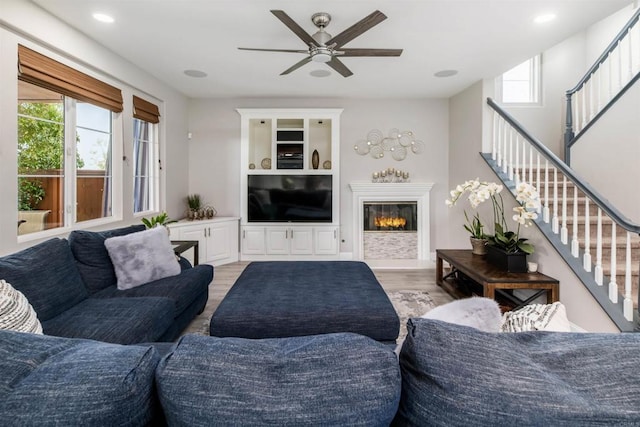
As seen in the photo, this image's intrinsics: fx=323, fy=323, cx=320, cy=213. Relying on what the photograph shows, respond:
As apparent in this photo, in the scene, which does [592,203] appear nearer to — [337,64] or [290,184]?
[337,64]

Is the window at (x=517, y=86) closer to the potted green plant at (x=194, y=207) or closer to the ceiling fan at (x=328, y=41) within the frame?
the ceiling fan at (x=328, y=41)

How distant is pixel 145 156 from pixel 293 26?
3.08 m

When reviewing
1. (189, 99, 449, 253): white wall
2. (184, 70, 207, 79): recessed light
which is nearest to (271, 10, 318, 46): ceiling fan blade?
(184, 70, 207, 79): recessed light

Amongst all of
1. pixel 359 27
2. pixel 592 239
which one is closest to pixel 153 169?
pixel 359 27

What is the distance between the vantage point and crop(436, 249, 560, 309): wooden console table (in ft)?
9.69

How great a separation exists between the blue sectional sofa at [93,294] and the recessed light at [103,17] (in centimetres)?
189

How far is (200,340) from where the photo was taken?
0.79 metres

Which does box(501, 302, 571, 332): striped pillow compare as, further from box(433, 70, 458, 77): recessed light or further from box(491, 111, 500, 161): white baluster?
box(433, 70, 458, 77): recessed light

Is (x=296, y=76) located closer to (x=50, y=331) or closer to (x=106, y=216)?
(x=106, y=216)

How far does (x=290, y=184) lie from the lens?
17.7 feet

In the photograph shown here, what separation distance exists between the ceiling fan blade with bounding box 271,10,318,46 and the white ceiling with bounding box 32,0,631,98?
32 centimetres

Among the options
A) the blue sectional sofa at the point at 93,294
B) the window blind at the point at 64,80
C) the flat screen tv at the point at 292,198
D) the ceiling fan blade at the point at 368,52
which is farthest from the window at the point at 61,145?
the ceiling fan blade at the point at 368,52

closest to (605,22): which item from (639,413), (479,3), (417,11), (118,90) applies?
(479,3)

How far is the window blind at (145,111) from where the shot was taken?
404 centimetres
